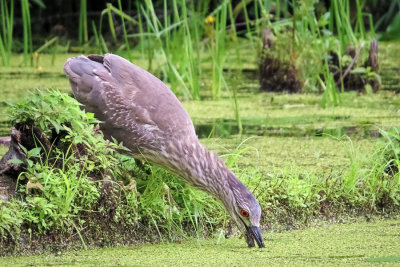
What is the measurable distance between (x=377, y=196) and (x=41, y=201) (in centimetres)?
190

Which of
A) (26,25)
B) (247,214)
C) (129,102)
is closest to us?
(247,214)

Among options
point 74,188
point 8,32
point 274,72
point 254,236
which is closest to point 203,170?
point 254,236

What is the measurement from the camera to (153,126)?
423cm

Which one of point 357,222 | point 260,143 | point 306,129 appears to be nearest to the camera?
point 357,222

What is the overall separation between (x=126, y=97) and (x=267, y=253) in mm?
1219

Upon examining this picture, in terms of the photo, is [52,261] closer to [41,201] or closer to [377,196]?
[41,201]

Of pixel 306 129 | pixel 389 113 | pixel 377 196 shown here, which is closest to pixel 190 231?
pixel 377 196

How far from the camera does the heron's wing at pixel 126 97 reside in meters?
4.25

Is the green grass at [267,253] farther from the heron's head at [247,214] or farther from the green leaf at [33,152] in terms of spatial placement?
the green leaf at [33,152]

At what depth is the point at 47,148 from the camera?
3.88 metres

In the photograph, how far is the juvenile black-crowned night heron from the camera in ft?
12.8

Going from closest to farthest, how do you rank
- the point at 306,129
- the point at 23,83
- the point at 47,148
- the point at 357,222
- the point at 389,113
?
the point at 47,148 → the point at 357,222 → the point at 306,129 → the point at 389,113 → the point at 23,83

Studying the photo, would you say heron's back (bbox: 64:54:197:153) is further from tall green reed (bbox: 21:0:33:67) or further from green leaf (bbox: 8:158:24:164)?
tall green reed (bbox: 21:0:33:67)

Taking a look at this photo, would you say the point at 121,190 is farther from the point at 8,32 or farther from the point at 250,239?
the point at 8,32
